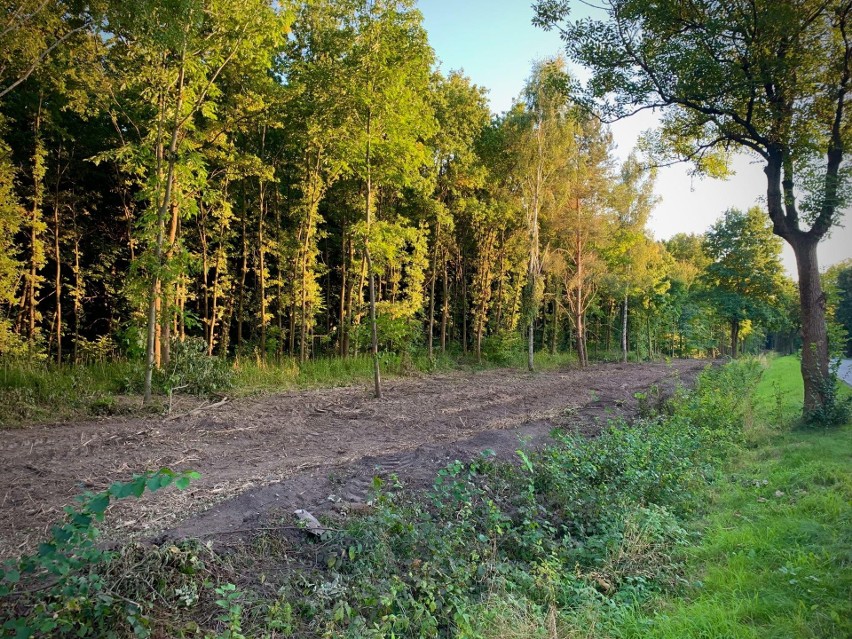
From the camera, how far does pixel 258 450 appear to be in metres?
6.59

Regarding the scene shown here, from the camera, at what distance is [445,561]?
12.7 feet

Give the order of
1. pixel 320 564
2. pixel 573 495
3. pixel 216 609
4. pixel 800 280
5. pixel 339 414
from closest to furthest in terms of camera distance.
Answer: pixel 216 609 < pixel 320 564 < pixel 573 495 < pixel 339 414 < pixel 800 280

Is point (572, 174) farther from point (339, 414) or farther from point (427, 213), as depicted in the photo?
point (339, 414)

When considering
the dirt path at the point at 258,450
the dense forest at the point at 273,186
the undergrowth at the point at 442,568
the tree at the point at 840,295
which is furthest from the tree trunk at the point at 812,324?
the tree at the point at 840,295

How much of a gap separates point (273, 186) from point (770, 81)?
14.2 m

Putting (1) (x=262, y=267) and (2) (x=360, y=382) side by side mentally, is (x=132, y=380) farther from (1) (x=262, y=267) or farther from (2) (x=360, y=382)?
(1) (x=262, y=267)

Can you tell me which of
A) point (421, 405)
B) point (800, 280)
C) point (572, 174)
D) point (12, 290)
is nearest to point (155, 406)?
point (421, 405)

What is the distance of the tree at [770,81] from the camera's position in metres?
8.97

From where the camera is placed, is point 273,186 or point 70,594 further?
point 273,186

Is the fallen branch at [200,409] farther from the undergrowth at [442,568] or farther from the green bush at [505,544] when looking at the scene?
the green bush at [505,544]

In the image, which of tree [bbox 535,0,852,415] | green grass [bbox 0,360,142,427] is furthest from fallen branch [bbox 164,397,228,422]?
tree [bbox 535,0,852,415]

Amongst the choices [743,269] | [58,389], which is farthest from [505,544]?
[743,269]

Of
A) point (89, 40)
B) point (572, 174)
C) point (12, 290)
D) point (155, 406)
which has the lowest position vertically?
point (155, 406)

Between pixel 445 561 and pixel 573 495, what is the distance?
7.10 feet
